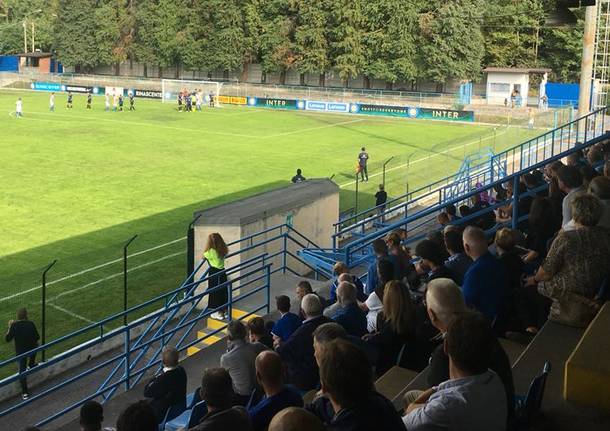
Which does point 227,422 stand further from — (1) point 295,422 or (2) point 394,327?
(2) point 394,327

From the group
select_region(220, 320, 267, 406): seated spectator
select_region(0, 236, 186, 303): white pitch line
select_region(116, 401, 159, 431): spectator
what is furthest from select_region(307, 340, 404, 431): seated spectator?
select_region(0, 236, 186, 303): white pitch line

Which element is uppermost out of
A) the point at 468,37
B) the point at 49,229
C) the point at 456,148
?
the point at 468,37

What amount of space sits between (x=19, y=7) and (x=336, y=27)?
169 feet

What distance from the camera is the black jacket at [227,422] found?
439cm

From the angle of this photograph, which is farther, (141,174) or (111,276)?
(141,174)

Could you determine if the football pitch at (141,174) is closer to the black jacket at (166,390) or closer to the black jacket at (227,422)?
the black jacket at (166,390)

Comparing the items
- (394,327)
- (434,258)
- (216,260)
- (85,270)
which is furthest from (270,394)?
(85,270)

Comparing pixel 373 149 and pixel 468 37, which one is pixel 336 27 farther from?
pixel 373 149

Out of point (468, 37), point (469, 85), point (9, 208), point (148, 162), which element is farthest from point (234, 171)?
point (468, 37)

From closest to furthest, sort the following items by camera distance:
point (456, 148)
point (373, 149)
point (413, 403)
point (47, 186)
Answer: point (413, 403)
point (47, 186)
point (456, 148)
point (373, 149)

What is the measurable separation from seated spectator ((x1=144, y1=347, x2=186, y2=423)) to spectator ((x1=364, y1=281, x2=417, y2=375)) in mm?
1969

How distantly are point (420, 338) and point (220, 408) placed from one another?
6.28ft

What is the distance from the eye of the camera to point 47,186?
88.1 feet

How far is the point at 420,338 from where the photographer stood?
233 inches
